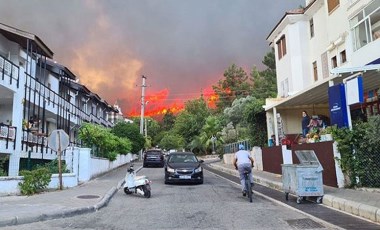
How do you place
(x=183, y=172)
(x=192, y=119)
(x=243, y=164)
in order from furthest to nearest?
Answer: 1. (x=192, y=119)
2. (x=183, y=172)
3. (x=243, y=164)

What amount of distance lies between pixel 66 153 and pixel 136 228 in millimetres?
11009

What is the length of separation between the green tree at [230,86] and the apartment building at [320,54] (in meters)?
41.7

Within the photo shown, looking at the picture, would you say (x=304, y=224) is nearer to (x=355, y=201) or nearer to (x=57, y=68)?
(x=355, y=201)

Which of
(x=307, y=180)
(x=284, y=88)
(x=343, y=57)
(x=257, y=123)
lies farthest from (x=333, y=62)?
(x=307, y=180)

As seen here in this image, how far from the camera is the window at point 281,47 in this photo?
28.8m

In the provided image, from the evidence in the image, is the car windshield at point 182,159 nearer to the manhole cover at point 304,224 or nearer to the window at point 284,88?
the manhole cover at point 304,224

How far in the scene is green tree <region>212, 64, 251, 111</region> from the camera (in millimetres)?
74200

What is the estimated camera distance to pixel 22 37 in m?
21.5

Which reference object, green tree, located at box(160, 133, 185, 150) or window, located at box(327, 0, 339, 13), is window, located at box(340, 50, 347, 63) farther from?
green tree, located at box(160, 133, 185, 150)

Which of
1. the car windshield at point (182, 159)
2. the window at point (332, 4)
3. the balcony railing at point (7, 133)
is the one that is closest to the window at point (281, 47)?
the window at point (332, 4)

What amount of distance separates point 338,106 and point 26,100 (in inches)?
675

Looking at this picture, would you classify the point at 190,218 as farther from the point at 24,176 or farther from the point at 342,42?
the point at 342,42

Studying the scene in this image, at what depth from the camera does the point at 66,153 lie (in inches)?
719

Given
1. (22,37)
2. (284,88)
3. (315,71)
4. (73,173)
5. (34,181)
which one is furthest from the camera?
(284,88)
